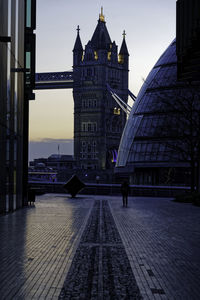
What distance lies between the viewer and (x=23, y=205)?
3384 cm

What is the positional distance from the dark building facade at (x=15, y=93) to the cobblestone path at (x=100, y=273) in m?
11.6

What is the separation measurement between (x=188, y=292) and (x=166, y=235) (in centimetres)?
845

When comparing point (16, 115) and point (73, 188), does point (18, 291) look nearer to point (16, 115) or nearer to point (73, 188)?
point (16, 115)

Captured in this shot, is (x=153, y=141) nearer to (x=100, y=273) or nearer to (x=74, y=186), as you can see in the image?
(x=74, y=186)

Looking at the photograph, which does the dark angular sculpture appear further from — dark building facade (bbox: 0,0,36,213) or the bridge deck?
the bridge deck

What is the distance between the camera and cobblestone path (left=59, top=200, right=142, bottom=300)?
8.88 metres

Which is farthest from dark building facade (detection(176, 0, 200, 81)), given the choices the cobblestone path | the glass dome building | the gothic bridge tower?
the gothic bridge tower

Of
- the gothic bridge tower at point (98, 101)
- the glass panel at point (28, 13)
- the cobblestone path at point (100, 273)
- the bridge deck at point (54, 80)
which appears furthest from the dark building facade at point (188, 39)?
the bridge deck at point (54, 80)

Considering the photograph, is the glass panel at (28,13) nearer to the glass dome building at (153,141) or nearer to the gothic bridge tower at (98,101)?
the glass dome building at (153,141)

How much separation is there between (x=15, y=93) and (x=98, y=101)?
138m

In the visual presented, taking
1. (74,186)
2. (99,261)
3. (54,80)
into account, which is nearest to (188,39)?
(74,186)

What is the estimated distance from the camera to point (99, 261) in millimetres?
12078

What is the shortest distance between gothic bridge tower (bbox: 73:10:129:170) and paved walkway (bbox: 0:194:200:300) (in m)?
143

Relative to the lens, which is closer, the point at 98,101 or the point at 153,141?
the point at 153,141
